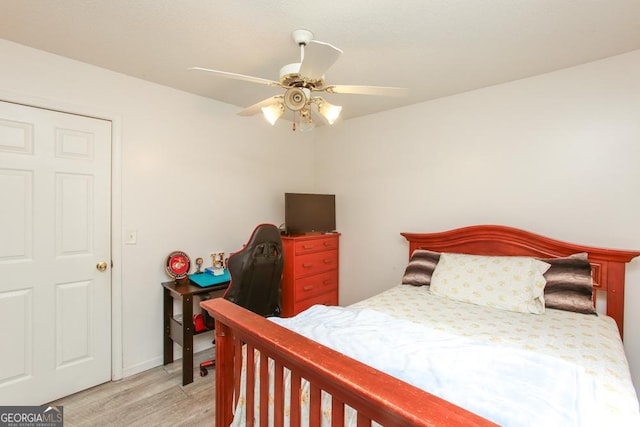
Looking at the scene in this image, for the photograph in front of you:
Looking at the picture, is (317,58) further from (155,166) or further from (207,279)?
(207,279)

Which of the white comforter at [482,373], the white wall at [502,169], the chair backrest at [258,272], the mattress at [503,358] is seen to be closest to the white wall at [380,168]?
the white wall at [502,169]

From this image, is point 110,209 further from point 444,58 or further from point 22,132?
point 444,58

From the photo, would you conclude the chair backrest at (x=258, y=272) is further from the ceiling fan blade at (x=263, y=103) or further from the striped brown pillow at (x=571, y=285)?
the striped brown pillow at (x=571, y=285)

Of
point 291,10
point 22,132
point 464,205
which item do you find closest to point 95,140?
point 22,132

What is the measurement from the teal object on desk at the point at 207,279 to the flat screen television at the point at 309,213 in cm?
84

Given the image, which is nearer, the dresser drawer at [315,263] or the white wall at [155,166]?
the white wall at [155,166]

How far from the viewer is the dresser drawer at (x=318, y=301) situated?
318 centimetres

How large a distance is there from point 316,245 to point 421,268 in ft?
3.93

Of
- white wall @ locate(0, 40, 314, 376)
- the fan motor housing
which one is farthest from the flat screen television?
the fan motor housing

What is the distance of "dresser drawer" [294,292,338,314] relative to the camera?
3180mm

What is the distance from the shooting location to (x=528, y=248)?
239cm

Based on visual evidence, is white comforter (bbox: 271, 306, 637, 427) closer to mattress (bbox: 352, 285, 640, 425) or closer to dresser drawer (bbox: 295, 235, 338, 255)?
mattress (bbox: 352, 285, 640, 425)

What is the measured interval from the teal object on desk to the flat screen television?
0.84 meters

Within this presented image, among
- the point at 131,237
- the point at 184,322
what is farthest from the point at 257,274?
the point at 131,237
